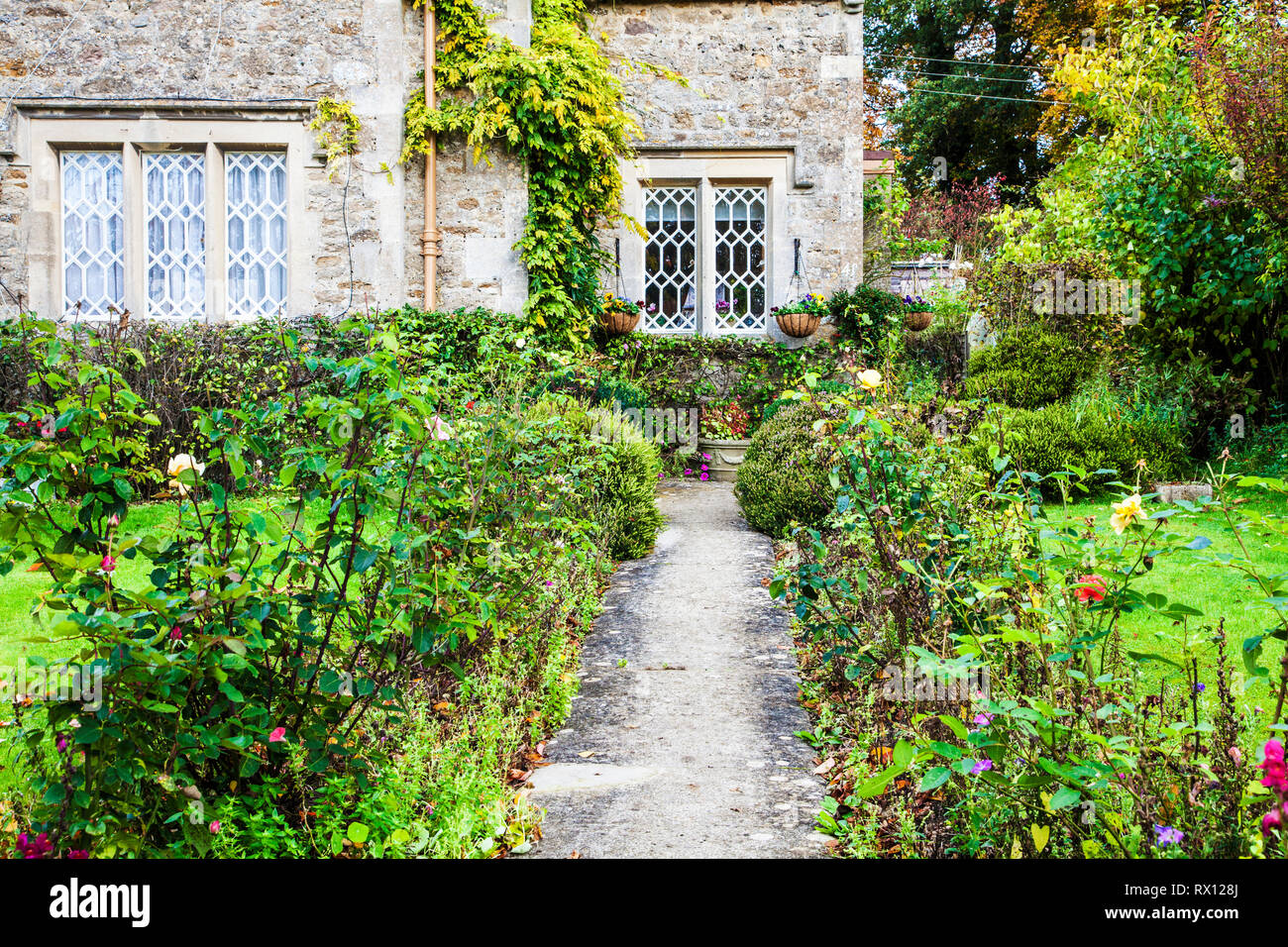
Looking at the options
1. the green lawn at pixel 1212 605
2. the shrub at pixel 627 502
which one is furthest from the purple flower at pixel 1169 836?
the shrub at pixel 627 502

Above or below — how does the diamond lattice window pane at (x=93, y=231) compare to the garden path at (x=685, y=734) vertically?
above

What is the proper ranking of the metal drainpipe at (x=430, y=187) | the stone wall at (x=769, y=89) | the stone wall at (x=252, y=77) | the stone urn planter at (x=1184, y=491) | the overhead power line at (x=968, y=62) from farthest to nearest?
1. the overhead power line at (x=968, y=62)
2. the stone wall at (x=769, y=89)
3. the metal drainpipe at (x=430, y=187)
4. the stone wall at (x=252, y=77)
5. the stone urn planter at (x=1184, y=491)

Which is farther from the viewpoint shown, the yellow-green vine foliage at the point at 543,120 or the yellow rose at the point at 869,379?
the yellow-green vine foliage at the point at 543,120

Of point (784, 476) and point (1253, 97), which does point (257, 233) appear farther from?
point (1253, 97)

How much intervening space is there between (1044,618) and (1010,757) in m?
0.36

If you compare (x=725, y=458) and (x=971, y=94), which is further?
(x=971, y=94)

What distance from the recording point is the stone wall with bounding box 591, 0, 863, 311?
32.3 ft

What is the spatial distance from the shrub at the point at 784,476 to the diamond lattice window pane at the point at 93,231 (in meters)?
6.02

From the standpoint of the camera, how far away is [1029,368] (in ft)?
28.4

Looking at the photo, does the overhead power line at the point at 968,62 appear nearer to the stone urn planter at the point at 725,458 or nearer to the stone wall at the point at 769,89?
the stone wall at the point at 769,89

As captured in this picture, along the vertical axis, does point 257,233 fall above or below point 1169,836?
above

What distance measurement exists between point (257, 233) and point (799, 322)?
205 inches

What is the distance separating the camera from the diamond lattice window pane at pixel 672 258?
33.5ft

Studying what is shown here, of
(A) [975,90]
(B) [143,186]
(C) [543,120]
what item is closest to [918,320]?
(C) [543,120]
